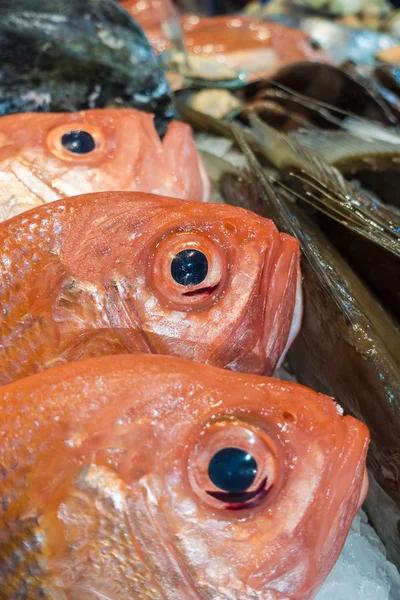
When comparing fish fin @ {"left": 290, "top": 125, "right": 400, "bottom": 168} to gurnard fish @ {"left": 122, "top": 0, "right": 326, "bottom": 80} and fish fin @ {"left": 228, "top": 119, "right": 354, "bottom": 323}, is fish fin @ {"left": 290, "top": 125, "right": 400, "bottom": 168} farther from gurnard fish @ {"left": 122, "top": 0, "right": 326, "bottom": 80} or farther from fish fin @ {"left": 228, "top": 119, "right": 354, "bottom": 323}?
gurnard fish @ {"left": 122, "top": 0, "right": 326, "bottom": 80}

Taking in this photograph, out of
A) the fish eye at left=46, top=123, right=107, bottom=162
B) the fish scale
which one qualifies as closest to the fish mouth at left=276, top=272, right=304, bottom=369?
the fish scale

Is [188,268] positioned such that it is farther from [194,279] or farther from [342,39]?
[342,39]

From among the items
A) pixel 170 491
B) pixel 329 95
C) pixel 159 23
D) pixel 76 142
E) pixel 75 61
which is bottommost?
pixel 170 491

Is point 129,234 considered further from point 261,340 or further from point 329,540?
point 329,540

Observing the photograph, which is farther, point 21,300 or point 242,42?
point 242,42

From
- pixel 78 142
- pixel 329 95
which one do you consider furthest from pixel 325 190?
pixel 329 95

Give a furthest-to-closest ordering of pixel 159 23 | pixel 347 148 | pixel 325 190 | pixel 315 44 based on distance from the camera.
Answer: pixel 315 44 < pixel 159 23 < pixel 347 148 < pixel 325 190
